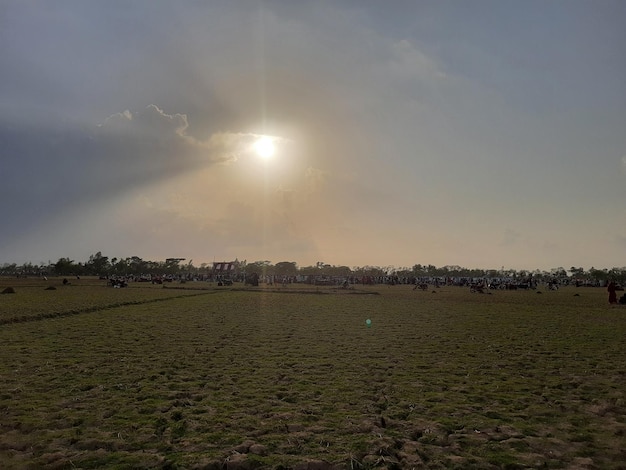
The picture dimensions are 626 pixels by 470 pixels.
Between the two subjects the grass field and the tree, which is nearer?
the grass field

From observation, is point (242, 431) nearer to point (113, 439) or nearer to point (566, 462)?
point (113, 439)

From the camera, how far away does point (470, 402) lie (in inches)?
351

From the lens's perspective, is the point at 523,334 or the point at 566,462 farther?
the point at 523,334

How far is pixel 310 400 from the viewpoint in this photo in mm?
8977

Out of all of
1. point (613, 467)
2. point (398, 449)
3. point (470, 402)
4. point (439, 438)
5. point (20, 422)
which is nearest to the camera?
point (613, 467)

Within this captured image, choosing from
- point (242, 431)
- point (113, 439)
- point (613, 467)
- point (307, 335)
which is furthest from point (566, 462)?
point (307, 335)

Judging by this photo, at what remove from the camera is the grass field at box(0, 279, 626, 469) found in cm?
630

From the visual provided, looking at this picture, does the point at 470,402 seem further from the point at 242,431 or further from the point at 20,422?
the point at 20,422

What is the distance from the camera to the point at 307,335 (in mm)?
18516

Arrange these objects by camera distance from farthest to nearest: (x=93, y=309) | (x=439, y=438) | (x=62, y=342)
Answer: (x=93, y=309) < (x=62, y=342) < (x=439, y=438)

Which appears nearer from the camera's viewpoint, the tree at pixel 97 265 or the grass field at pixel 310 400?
the grass field at pixel 310 400

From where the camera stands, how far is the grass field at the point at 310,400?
630 cm

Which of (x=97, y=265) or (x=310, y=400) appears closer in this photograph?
(x=310, y=400)

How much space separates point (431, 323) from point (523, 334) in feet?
16.1
